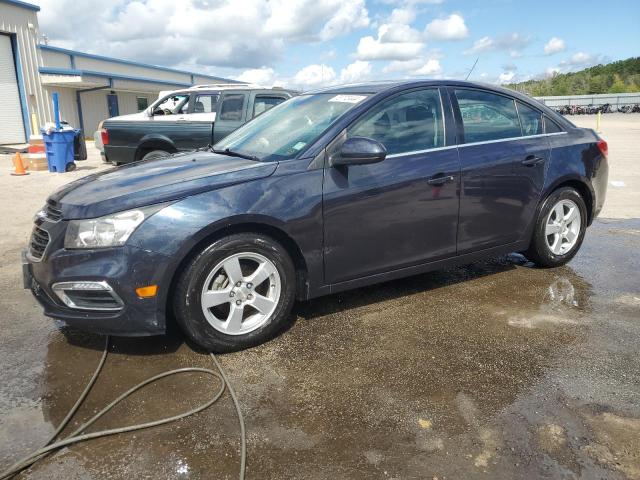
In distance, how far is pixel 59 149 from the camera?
1244 centimetres

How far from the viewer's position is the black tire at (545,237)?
15.0 ft

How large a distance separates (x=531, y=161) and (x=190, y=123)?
22.0 feet

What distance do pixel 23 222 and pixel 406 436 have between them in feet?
21.7

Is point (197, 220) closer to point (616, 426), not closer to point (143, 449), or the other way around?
point (143, 449)

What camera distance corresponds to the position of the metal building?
21188 millimetres

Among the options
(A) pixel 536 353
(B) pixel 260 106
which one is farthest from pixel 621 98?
(A) pixel 536 353

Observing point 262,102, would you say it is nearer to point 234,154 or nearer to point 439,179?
point 234,154

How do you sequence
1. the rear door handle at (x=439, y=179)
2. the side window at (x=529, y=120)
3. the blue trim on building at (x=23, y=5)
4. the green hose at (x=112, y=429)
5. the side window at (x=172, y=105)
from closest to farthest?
the green hose at (x=112, y=429), the rear door handle at (x=439, y=179), the side window at (x=529, y=120), the side window at (x=172, y=105), the blue trim on building at (x=23, y=5)

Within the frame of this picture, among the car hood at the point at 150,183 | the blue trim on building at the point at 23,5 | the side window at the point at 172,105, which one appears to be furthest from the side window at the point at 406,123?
the blue trim on building at the point at 23,5

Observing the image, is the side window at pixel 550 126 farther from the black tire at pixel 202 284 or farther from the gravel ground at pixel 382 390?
the black tire at pixel 202 284

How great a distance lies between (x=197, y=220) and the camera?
3010 millimetres

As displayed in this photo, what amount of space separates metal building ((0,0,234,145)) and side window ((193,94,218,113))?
12.4m

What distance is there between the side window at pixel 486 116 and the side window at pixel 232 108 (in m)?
5.53

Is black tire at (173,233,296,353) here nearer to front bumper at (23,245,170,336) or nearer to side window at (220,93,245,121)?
front bumper at (23,245,170,336)
